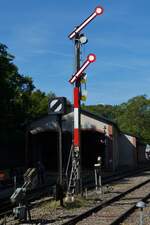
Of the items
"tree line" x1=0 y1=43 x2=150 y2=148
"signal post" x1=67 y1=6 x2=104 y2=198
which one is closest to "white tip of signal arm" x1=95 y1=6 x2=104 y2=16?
"signal post" x1=67 y1=6 x2=104 y2=198

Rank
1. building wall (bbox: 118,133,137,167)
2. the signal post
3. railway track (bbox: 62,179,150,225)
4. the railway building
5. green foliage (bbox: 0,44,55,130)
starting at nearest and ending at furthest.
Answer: railway track (bbox: 62,179,150,225) → the signal post → green foliage (bbox: 0,44,55,130) → the railway building → building wall (bbox: 118,133,137,167)

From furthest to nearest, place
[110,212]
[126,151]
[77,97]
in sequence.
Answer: [126,151]
[77,97]
[110,212]

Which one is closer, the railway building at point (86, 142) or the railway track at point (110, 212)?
the railway track at point (110, 212)

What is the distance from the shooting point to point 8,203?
57.7 ft

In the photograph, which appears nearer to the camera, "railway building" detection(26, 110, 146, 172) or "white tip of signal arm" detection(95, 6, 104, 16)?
"white tip of signal arm" detection(95, 6, 104, 16)

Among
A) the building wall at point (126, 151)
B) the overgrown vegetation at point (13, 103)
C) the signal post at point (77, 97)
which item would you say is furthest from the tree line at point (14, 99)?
the signal post at point (77, 97)

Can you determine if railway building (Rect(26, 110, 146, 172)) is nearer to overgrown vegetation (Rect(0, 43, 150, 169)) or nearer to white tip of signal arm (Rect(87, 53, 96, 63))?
overgrown vegetation (Rect(0, 43, 150, 169))

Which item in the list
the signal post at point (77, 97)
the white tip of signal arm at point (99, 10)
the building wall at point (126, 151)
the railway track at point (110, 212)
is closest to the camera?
the railway track at point (110, 212)

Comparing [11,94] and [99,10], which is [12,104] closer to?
[11,94]

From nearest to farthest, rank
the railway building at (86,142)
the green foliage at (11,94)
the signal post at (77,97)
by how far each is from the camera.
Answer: the signal post at (77,97)
the green foliage at (11,94)
the railway building at (86,142)

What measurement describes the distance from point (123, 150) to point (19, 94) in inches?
576

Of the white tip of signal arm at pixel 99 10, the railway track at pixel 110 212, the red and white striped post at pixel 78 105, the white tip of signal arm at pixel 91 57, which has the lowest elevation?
the railway track at pixel 110 212

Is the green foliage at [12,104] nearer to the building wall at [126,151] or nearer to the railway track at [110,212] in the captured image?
the building wall at [126,151]

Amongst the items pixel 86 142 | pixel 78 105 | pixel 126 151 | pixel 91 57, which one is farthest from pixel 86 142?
pixel 91 57
